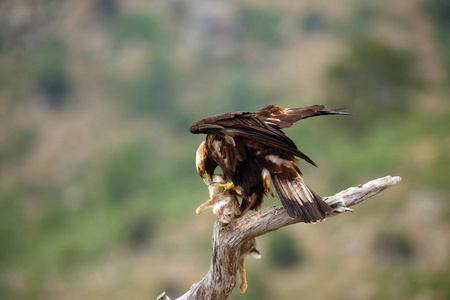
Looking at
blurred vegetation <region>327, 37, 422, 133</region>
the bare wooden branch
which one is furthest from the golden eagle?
blurred vegetation <region>327, 37, 422, 133</region>

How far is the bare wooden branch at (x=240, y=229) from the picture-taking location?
249 inches

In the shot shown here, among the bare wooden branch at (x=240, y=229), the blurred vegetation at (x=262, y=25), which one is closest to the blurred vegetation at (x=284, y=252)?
the bare wooden branch at (x=240, y=229)

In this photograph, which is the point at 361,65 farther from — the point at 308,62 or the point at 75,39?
the point at 75,39

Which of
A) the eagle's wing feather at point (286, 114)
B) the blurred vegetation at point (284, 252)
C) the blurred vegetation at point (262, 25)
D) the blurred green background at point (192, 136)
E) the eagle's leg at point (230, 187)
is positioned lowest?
the eagle's leg at point (230, 187)

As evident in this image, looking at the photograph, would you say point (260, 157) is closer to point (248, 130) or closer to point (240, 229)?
point (248, 130)

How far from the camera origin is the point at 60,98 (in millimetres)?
46812

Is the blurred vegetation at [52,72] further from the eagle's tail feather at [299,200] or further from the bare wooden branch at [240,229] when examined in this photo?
the eagle's tail feather at [299,200]

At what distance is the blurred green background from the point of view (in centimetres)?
2859

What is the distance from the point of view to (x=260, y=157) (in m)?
6.56

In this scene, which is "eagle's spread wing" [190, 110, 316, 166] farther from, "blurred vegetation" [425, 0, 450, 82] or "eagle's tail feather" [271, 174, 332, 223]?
"blurred vegetation" [425, 0, 450, 82]

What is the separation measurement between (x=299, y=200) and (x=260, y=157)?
0.70 meters

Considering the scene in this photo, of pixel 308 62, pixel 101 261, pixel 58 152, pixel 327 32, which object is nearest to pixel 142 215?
pixel 101 261

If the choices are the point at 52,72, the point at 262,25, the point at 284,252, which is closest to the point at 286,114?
the point at 284,252

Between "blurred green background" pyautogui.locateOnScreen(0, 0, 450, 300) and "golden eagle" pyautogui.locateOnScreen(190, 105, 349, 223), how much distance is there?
18671 millimetres
